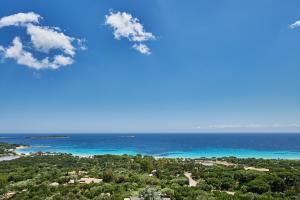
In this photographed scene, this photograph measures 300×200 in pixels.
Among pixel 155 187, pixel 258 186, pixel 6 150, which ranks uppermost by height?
pixel 155 187

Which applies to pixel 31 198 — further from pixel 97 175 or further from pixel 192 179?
pixel 192 179

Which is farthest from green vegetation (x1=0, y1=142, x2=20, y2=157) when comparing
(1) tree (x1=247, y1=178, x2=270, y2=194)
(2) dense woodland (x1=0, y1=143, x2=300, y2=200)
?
(1) tree (x1=247, y1=178, x2=270, y2=194)

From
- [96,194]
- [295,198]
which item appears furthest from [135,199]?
[295,198]

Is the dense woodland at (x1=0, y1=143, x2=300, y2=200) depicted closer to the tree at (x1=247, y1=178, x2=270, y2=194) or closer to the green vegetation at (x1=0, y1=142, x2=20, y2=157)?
the tree at (x1=247, y1=178, x2=270, y2=194)

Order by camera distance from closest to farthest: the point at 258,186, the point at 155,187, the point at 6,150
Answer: the point at 155,187 < the point at 258,186 < the point at 6,150

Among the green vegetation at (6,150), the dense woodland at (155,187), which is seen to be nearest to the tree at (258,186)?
the dense woodland at (155,187)

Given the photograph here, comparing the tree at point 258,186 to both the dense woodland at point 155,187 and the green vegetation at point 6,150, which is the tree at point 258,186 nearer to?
the dense woodland at point 155,187

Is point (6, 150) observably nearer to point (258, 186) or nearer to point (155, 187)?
point (155, 187)

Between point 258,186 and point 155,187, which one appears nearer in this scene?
point 155,187

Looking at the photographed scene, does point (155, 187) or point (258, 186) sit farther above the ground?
point (155, 187)

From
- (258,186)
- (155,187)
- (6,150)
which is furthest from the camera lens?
(6,150)

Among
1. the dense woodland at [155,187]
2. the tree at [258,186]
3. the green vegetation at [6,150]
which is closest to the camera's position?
the dense woodland at [155,187]

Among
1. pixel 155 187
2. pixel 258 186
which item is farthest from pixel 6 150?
pixel 258 186
